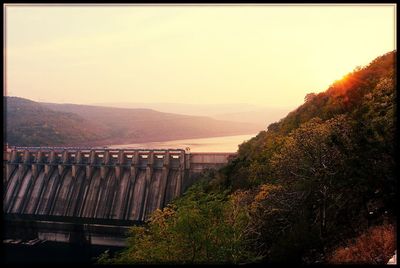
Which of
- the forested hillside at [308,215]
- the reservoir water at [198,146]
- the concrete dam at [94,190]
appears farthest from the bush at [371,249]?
the reservoir water at [198,146]

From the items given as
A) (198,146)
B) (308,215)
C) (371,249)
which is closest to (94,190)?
(308,215)

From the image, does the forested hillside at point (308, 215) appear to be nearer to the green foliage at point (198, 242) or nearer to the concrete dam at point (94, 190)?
the green foliage at point (198, 242)

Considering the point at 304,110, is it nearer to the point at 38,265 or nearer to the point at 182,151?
the point at 182,151

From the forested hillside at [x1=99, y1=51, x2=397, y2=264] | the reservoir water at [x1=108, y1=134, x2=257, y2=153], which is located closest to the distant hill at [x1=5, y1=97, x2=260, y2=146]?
the reservoir water at [x1=108, y1=134, x2=257, y2=153]

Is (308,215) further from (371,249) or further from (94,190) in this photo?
(94,190)

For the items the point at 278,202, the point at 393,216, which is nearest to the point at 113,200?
the point at 278,202

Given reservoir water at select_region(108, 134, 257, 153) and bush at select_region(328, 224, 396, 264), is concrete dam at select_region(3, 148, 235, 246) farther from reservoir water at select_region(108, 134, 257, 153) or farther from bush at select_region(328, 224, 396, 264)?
reservoir water at select_region(108, 134, 257, 153)
